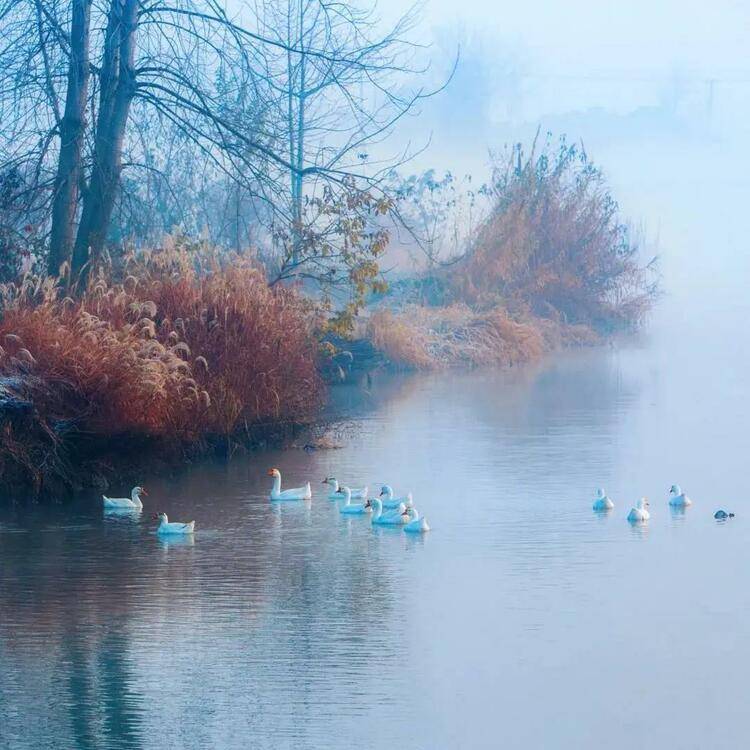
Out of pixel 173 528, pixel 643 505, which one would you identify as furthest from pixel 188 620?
pixel 643 505

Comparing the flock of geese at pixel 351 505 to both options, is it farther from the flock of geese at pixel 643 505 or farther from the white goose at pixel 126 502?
the flock of geese at pixel 643 505

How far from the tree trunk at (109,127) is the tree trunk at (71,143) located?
0.30 m

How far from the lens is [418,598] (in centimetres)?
1060

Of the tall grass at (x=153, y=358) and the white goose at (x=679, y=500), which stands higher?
the tall grass at (x=153, y=358)

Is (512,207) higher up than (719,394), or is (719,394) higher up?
(512,207)

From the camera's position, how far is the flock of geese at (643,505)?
13.5m

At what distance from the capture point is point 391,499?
1415 cm

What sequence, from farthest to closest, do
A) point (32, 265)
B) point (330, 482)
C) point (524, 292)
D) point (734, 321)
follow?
point (734, 321), point (524, 292), point (32, 265), point (330, 482)

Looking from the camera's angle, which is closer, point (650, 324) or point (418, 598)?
point (418, 598)

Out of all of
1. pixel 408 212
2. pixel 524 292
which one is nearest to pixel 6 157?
pixel 524 292

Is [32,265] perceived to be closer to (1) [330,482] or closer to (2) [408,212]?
(1) [330,482]

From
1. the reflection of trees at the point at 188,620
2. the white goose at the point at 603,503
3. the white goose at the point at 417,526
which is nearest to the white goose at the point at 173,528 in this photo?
the reflection of trees at the point at 188,620

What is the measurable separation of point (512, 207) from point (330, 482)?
2748cm

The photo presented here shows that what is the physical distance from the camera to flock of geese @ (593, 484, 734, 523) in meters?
13.5
